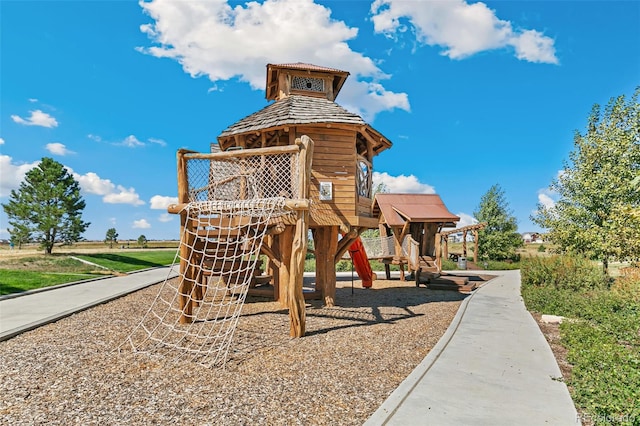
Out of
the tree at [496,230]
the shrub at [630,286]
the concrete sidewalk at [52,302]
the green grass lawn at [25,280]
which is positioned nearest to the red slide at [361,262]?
the concrete sidewalk at [52,302]

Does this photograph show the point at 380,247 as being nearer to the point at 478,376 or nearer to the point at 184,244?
the point at 184,244

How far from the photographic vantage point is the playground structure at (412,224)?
56.5ft

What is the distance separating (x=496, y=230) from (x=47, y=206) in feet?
117

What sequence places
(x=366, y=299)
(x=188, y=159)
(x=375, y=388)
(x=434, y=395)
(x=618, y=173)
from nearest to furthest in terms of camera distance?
1. (x=434, y=395)
2. (x=375, y=388)
3. (x=188, y=159)
4. (x=366, y=299)
5. (x=618, y=173)

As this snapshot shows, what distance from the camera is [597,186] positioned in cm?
1680

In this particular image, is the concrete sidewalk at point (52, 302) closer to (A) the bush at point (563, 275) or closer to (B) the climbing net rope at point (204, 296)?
(B) the climbing net rope at point (204, 296)

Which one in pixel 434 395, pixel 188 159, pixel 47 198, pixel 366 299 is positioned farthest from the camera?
pixel 47 198

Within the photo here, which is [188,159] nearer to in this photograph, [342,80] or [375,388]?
[375,388]

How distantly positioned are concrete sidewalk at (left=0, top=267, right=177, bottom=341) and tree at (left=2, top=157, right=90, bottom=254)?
14.1m

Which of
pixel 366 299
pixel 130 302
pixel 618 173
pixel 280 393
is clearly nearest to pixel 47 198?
pixel 130 302

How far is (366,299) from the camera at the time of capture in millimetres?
11672

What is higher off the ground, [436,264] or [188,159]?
[188,159]

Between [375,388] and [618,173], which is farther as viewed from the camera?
[618,173]

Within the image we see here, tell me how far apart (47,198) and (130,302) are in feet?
66.9
